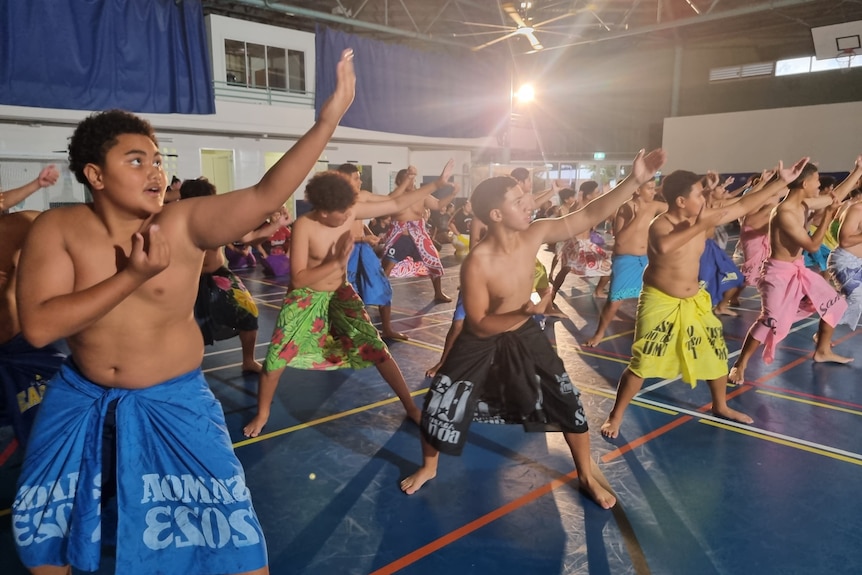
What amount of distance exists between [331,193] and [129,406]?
6.74 ft

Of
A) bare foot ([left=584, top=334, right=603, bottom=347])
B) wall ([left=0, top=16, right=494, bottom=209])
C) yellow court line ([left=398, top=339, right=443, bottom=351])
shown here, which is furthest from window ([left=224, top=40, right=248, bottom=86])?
bare foot ([left=584, top=334, right=603, bottom=347])

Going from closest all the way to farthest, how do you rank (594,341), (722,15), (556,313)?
(594,341) < (556,313) < (722,15)

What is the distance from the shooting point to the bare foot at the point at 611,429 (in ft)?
12.6

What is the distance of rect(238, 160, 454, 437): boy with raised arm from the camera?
3754 mm

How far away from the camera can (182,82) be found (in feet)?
44.0

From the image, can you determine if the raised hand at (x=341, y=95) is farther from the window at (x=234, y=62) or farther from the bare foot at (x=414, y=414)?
the window at (x=234, y=62)

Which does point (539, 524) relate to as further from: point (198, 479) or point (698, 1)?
point (698, 1)

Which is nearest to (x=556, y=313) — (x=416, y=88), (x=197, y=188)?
(x=197, y=188)

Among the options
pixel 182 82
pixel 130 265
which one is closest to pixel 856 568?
pixel 130 265

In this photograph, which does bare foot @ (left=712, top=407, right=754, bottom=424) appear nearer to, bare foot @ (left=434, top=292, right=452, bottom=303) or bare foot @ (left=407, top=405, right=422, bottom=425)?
bare foot @ (left=407, top=405, right=422, bottom=425)

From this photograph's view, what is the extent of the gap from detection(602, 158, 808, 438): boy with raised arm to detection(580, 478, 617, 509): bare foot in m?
0.82

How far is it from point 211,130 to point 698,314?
13779 millimetres

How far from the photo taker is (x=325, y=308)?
3980 mm

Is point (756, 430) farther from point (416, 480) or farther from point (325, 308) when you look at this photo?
point (325, 308)
